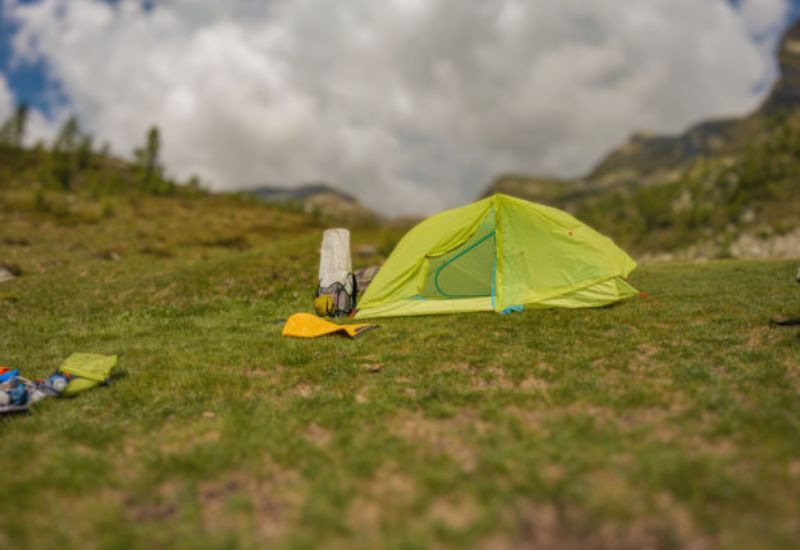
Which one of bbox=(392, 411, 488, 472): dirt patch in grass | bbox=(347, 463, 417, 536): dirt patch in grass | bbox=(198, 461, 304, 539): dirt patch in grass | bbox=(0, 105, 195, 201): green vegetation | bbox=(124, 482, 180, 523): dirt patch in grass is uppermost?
bbox=(0, 105, 195, 201): green vegetation

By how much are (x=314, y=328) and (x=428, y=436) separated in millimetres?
6708

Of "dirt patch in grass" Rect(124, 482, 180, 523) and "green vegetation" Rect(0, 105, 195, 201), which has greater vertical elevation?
"green vegetation" Rect(0, 105, 195, 201)

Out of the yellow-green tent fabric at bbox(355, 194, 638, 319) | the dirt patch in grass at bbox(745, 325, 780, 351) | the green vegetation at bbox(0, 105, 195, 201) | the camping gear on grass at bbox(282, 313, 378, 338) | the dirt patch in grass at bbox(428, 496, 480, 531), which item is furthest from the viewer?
the green vegetation at bbox(0, 105, 195, 201)

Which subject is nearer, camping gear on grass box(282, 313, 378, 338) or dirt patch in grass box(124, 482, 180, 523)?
dirt patch in grass box(124, 482, 180, 523)

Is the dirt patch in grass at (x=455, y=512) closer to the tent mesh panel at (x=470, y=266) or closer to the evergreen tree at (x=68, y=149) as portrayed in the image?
the tent mesh panel at (x=470, y=266)

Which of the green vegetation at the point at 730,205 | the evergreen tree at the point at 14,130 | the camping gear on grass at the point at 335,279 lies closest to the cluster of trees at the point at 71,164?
the evergreen tree at the point at 14,130

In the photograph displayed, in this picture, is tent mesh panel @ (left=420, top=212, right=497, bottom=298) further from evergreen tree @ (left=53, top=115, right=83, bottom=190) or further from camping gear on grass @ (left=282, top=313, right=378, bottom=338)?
evergreen tree @ (left=53, top=115, right=83, bottom=190)

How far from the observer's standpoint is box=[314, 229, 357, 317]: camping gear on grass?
14852mm

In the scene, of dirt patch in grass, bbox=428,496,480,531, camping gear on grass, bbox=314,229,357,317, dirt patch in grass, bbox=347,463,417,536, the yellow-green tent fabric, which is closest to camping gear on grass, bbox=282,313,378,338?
the yellow-green tent fabric

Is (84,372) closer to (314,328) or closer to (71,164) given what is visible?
(314,328)

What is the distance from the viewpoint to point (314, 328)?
1232 cm

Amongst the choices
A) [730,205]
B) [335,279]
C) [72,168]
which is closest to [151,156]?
[72,168]

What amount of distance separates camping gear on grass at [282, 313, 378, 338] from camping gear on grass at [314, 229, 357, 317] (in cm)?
203

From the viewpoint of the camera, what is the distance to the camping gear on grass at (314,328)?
39.4 feet
